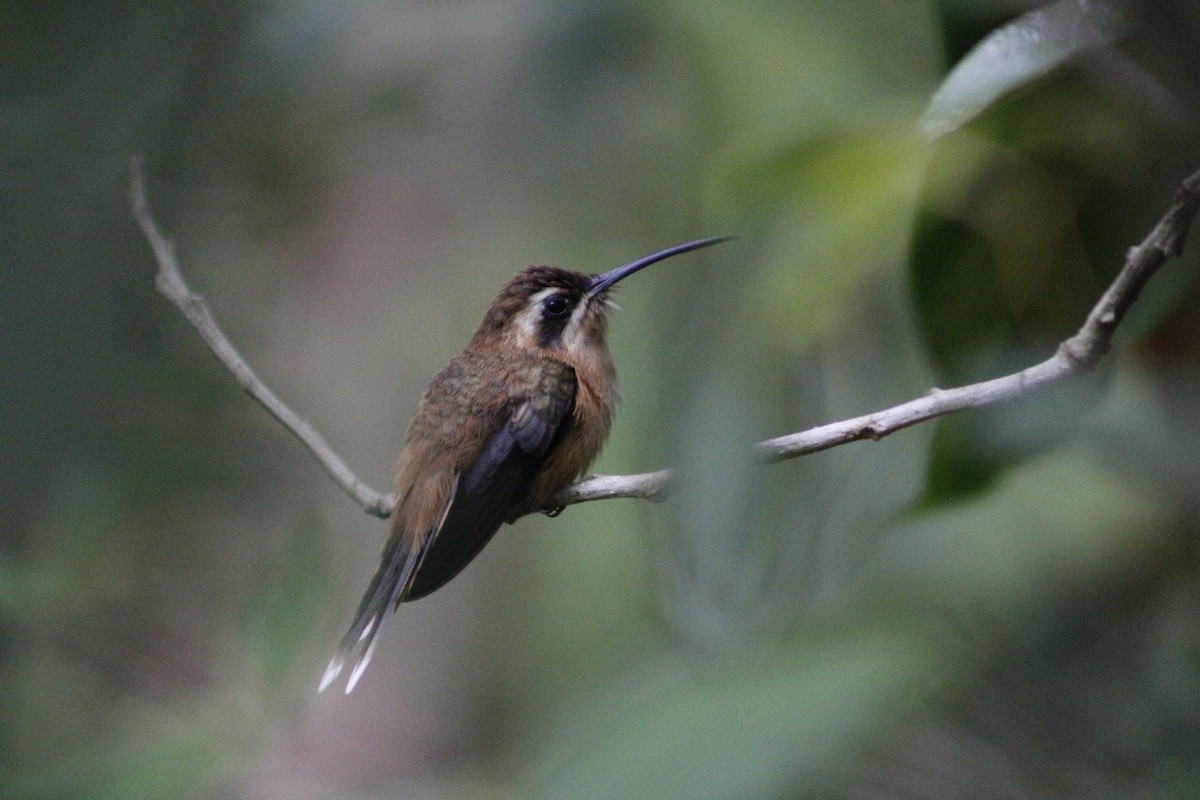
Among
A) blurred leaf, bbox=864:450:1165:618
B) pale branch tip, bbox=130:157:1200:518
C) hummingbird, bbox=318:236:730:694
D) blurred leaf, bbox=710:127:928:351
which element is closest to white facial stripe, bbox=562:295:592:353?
hummingbird, bbox=318:236:730:694

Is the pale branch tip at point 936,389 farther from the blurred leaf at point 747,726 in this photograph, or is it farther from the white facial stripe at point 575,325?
the white facial stripe at point 575,325

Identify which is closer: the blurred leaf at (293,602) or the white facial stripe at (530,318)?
the blurred leaf at (293,602)

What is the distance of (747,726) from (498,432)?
1794 mm

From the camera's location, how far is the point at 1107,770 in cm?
134

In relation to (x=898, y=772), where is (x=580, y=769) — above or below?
above

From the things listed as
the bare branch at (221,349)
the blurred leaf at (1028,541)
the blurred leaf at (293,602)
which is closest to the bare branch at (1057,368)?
the blurred leaf at (1028,541)

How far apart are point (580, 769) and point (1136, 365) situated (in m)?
1.03

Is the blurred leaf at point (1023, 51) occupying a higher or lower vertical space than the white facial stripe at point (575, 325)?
higher

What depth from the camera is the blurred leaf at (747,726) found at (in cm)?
99

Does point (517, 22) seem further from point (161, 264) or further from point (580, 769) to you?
point (580, 769)

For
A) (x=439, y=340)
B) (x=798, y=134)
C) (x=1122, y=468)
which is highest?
(x=798, y=134)

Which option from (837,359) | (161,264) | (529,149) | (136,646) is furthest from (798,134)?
(136,646)

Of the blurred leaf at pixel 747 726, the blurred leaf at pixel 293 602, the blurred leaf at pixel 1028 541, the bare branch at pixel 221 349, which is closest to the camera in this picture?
the blurred leaf at pixel 747 726

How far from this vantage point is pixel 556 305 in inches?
128
